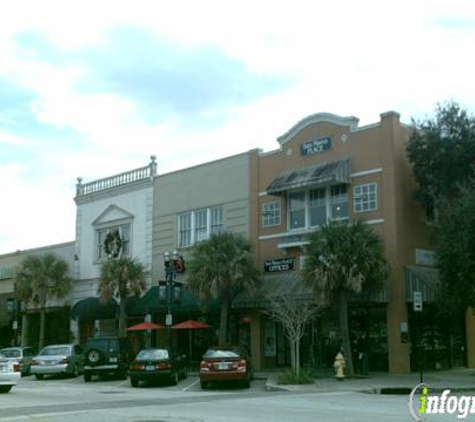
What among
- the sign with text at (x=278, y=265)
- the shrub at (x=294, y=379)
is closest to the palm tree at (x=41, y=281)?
the sign with text at (x=278, y=265)

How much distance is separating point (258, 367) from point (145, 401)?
14.4 m

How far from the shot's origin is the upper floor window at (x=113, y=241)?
1609 inches

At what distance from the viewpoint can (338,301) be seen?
26.7 meters

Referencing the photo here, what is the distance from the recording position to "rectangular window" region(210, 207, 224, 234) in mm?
35594

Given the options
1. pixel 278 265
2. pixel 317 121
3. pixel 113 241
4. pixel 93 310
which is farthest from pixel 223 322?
pixel 113 241

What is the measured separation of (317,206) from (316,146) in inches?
107

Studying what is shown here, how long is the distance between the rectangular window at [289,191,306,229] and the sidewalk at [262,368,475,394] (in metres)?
7.20

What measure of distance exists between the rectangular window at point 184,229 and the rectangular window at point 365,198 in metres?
10.5

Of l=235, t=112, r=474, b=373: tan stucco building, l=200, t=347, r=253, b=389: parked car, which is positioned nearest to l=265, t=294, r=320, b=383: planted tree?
l=235, t=112, r=474, b=373: tan stucco building

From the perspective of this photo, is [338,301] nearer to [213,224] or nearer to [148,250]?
[213,224]

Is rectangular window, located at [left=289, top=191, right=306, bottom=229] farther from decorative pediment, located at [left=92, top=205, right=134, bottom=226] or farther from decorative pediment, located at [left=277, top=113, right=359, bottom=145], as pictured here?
decorative pediment, located at [left=92, top=205, right=134, bottom=226]

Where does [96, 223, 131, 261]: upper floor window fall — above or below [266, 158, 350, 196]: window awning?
below

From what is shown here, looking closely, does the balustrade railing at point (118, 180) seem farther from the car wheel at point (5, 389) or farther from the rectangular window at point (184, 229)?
the car wheel at point (5, 389)

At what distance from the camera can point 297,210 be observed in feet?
105
